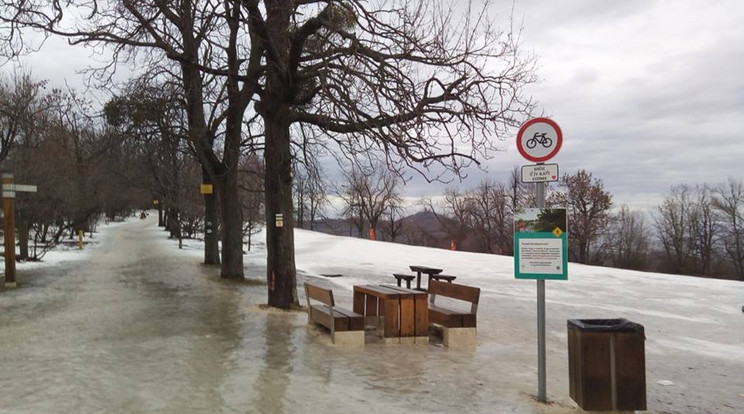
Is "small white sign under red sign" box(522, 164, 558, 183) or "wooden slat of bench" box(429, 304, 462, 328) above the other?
"small white sign under red sign" box(522, 164, 558, 183)

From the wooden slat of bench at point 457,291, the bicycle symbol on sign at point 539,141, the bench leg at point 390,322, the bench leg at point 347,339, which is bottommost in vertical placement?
the bench leg at point 347,339

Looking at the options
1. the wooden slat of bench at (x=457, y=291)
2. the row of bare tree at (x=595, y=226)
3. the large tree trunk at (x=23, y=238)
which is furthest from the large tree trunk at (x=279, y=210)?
the row of bare tree at (x=595, y=226)

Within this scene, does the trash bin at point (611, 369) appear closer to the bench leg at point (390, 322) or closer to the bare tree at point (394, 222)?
the bench leg at point (390, 322)

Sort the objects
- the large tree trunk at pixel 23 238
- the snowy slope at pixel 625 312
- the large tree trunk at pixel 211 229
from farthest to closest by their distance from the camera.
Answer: the large tree trunk at pixel 211 229, the large tree trunk at pixel 23 238, the snowy slope at pixel 625 312

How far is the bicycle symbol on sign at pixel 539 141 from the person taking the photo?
6050 mm

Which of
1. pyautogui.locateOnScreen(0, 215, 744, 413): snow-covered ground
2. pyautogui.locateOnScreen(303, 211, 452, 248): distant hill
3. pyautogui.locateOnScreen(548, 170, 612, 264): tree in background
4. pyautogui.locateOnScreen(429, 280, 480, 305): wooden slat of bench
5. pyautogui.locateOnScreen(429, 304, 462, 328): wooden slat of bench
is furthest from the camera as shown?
pyautogui.locateOnScreen(303, 211, 452, 248): distant hill

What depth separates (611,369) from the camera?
554 cm

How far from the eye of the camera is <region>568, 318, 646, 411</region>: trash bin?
5.53 metres

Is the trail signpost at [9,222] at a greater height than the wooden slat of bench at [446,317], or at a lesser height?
greater

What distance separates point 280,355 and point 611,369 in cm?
386

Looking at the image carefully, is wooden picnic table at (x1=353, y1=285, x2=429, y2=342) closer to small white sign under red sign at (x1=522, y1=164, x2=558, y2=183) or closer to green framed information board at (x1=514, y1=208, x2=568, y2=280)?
green framed information board at (x1=514, y1=208, x2=568, y2=280)

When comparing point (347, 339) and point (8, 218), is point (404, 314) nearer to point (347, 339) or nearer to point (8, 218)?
point (347, 339)

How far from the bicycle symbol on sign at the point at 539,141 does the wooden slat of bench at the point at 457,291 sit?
3.19m

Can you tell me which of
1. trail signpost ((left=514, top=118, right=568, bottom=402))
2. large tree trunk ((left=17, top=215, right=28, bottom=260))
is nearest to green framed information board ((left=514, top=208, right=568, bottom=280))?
trail signpost ((left=514, top=118, right=568, bottom=402))
